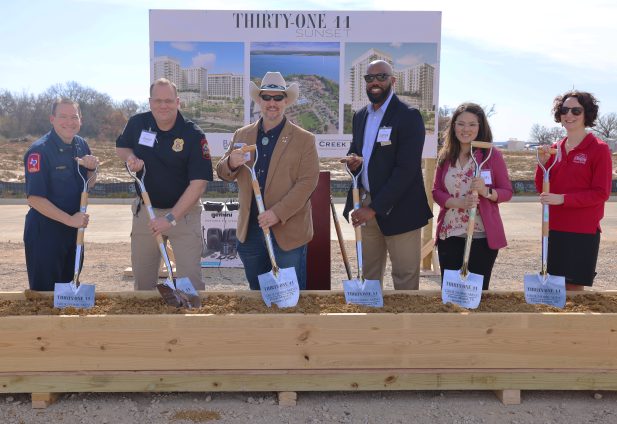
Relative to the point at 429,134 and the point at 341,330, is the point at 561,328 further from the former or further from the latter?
the point at 429,134

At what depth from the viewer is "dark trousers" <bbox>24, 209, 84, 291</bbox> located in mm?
2978

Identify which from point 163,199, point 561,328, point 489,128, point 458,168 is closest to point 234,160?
point 163,199

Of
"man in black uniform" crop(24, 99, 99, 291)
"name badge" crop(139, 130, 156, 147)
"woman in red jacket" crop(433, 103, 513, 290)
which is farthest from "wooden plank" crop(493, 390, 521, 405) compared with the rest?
"man in black uniform" crop(24, 99, 99, 291)

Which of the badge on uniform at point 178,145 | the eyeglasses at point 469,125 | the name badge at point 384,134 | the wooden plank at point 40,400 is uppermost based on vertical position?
the eyeglasses at point 469,125

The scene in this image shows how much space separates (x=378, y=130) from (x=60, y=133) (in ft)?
6.93

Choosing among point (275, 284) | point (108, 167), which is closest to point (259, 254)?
point (275, 284)

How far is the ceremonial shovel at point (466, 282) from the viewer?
2.76 metres

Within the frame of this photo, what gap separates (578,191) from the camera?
2.96 m

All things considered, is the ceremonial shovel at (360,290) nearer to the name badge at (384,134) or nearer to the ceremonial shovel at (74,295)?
the name badge at (384,134)

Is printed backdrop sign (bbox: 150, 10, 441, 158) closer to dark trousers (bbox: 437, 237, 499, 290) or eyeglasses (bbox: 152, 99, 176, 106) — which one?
eyeglasses (bbox: 152, 99, 176, 106)

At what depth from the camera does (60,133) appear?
A: 10.0 ft

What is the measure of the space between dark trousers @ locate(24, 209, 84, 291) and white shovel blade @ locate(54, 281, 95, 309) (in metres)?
0.35

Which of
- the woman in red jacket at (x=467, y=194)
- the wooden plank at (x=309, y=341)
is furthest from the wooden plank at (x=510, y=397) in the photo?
the woman in red jacket at (x=467, y=194)

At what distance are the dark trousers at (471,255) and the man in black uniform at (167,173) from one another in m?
1.66
